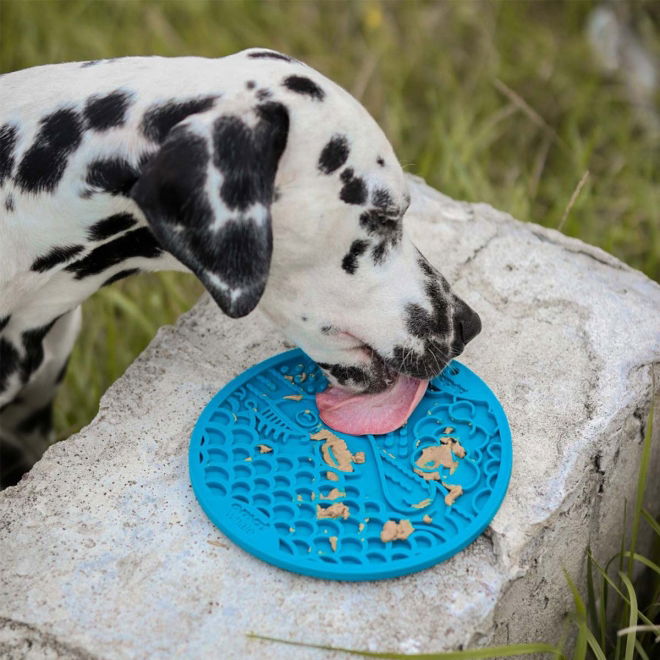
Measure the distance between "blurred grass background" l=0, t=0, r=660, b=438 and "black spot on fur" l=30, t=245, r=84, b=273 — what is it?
1.23 m

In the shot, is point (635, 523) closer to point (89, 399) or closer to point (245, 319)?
point (245, 319)

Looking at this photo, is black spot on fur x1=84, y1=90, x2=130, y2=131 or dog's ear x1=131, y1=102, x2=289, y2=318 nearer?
dog's ear x1=131, y1=102, x2=289, y2=318

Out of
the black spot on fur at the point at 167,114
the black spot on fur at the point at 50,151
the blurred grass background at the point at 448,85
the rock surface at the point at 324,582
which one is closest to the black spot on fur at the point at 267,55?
the black spot on fur at the point at 167,114

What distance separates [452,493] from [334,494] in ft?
0.86

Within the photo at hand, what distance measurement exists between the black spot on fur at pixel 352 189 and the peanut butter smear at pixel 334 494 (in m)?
0.65

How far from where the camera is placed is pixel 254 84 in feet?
6.11

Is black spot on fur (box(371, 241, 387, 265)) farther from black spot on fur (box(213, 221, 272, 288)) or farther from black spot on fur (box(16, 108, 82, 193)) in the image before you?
black spot on fur (box(16, 108, 82, 193))

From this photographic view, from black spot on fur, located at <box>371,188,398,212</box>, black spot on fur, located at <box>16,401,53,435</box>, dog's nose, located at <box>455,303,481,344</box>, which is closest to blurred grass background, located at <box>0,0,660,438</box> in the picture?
black spot on fur, located at <box>16,401,53,435</box>

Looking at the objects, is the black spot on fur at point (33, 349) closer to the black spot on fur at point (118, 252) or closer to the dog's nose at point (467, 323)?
the black spot on fur at point (118, 252)

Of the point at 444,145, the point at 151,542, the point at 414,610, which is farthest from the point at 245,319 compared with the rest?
the point at 444,145

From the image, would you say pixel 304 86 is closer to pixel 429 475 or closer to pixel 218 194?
pixel 218 194

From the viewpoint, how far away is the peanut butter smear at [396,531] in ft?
6.42

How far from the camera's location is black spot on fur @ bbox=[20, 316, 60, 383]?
2.31 m

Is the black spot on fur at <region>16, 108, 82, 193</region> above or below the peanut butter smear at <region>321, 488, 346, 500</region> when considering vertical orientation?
above
